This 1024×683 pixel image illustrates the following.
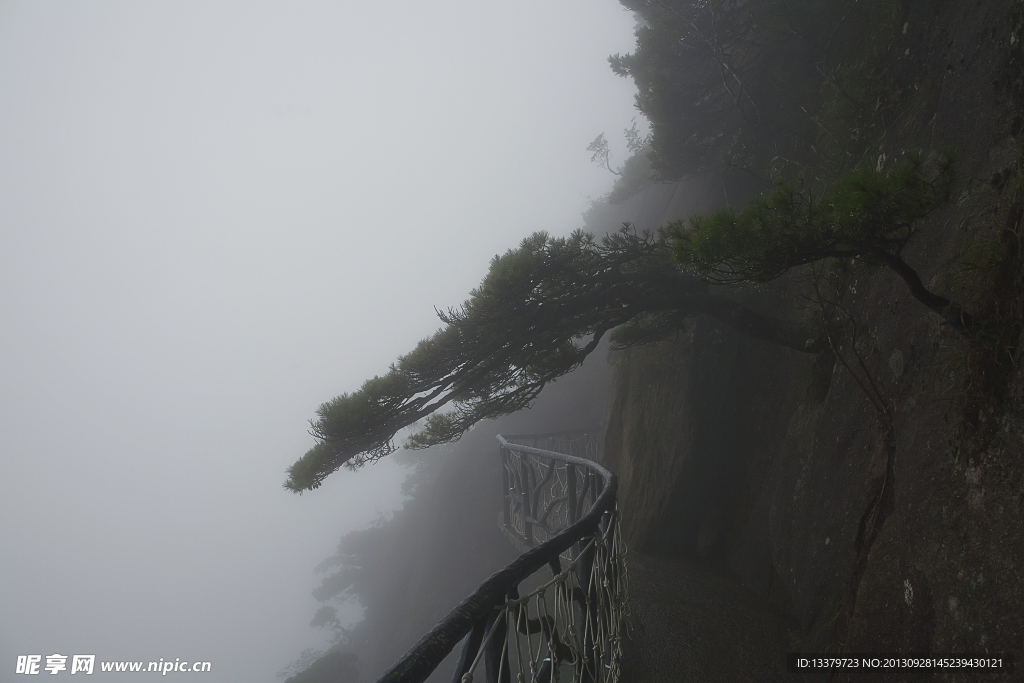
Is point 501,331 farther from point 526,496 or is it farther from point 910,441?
point 910,441

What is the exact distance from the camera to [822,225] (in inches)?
93.4

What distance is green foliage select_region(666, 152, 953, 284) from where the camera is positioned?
211cm

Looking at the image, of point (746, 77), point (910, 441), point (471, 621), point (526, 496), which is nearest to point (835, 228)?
point (910, 441)

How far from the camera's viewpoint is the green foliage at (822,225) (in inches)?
83.2

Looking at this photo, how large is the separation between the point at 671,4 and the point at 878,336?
17.6 ft

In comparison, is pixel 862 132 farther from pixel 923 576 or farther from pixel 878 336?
pixel 923 576

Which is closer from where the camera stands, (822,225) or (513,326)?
(822,225)

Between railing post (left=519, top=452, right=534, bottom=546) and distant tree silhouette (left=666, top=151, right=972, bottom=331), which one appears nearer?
distant tree silhouette (left=666, top=151, right=972, bottom=331)

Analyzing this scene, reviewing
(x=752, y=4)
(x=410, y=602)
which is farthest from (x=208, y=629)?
(x=752, y=4)

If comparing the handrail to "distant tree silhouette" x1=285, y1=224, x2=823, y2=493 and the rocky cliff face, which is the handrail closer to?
the rocky cliff face

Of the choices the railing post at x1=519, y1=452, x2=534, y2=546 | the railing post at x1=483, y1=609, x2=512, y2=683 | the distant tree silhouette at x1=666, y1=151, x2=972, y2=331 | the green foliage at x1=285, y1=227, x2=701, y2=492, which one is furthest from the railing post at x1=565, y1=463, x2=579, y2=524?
the railing post at x1=483, y1=609, x2=512, y2=683

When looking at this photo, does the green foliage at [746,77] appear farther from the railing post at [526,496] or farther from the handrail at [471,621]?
the handrail at [471,621]

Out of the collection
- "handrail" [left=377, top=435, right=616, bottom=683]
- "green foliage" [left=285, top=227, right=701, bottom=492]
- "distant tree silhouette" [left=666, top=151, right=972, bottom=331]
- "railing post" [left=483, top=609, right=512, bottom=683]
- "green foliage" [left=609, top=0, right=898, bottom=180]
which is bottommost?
"railing post" [left=483, top=609, right=512, bottom=683]

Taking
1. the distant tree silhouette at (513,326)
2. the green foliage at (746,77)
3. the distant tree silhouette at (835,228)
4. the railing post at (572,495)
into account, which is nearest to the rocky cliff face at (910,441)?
Result: the distant tree silhouette at (835,228)
